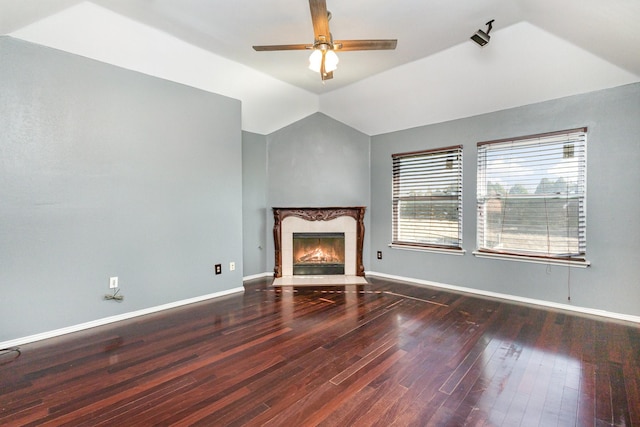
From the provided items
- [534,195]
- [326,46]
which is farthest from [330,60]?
[534,195]

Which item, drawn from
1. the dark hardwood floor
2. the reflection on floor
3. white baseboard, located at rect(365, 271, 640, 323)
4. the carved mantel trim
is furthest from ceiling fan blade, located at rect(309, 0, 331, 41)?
white baseboard, located at rect(365, 271, 640, 323)

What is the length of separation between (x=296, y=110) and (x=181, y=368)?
153 inches

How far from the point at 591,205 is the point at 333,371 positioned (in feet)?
10.9

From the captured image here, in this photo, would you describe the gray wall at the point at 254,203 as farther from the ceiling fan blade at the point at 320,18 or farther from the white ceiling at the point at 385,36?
the ceiling fan blade at the point at 320,18

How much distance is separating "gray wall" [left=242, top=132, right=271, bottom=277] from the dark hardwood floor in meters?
1.58

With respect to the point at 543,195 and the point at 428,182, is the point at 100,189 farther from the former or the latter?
the point at 543,195

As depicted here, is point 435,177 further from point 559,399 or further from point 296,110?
point 559,399

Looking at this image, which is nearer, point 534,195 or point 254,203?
point 534,195

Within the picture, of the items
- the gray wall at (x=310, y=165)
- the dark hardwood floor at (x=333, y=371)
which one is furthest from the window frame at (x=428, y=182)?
the dark hardwood floor at (x=333, y=371)

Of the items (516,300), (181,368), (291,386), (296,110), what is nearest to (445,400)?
(291,386)

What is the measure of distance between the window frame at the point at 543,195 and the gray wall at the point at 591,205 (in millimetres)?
59

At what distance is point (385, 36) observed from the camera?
294 centimetres

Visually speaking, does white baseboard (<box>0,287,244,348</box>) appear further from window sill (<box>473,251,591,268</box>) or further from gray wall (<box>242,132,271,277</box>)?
window sill (<box>473,251,591,268</box>)

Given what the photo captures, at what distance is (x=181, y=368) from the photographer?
2.14m
